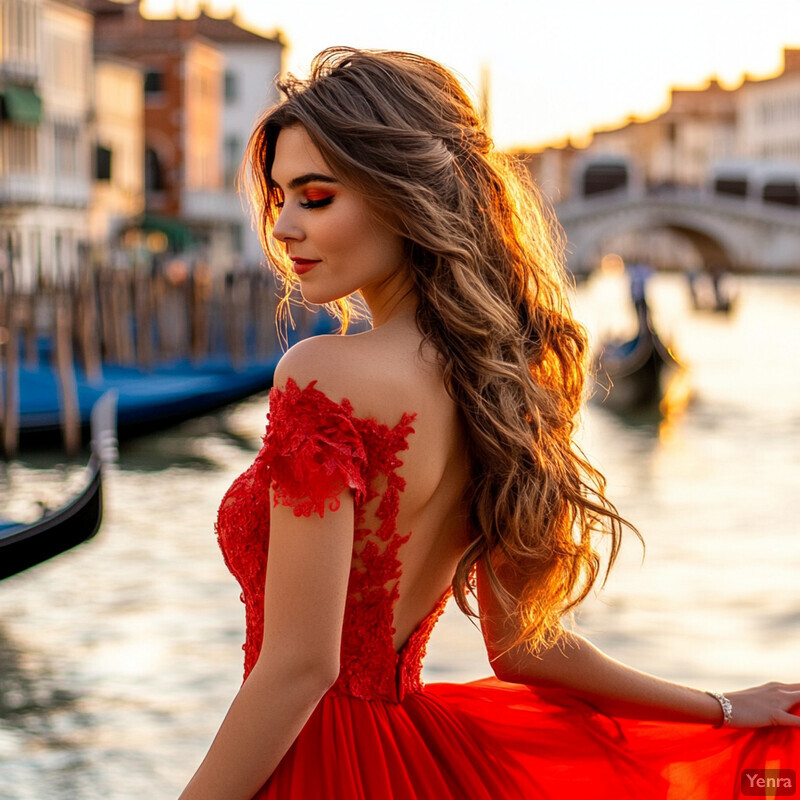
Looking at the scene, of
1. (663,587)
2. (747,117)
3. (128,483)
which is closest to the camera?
(663,587)

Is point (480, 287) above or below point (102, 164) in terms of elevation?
below

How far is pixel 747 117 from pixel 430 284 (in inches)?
2506

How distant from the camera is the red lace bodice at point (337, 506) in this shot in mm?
866

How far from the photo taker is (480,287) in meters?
0.97

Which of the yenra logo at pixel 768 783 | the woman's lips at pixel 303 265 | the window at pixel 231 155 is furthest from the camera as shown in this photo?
the window at pixel 231 155

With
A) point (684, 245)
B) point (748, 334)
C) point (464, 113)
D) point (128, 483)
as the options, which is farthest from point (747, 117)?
point (464, 113)

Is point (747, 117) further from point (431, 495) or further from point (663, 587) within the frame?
point (431, 495)

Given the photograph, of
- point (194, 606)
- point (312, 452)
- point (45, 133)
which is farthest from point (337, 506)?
point (45, 133)

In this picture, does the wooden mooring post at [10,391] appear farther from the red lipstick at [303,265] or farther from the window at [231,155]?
the window at [231,155]

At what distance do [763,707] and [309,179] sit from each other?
0.51m

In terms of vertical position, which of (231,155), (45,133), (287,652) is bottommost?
(287,652)

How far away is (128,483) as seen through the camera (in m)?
8.34

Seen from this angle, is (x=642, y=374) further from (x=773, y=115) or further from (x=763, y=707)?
(x=773, y=115)

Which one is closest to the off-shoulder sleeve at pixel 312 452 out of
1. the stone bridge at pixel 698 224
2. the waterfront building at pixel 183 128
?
the waterfront building at pixel 183 128
